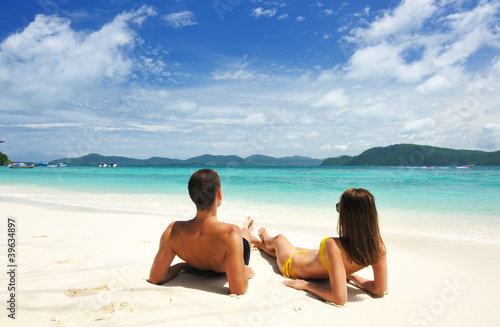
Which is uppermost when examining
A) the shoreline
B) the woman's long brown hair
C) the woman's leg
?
the woman's long brown hair

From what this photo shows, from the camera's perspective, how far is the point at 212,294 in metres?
2.91

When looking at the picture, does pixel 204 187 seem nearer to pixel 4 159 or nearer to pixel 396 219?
pixel 396 219

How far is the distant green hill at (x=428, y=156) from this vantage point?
302ft

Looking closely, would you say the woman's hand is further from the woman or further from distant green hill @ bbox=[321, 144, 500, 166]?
distant green hill @ bbox=[321, 144, 500, 166]

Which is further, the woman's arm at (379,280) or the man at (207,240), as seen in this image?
the woman's arm at (379,280)

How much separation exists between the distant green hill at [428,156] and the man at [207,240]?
106123mm

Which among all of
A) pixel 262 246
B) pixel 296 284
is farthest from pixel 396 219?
pixel 296 284

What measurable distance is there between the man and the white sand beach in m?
0.22

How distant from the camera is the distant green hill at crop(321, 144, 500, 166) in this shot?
302ft

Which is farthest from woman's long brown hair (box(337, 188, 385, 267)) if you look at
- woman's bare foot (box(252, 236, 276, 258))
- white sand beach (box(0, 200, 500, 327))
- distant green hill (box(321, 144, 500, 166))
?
distant green hill (box(321, 144, 500, 166))

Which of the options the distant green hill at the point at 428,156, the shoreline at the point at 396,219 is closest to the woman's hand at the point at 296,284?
the shoreline at the point at 396,219

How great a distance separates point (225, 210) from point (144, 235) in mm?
5288

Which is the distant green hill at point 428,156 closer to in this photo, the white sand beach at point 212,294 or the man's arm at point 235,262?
the white sand beach at point 212,294

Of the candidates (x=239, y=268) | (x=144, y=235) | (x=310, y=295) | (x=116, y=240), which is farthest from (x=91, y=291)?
(x=144, y=235)
